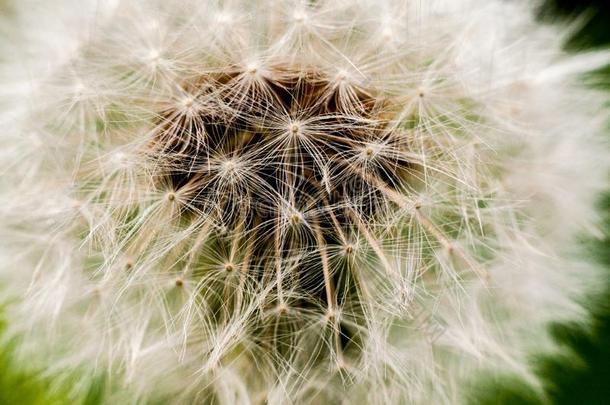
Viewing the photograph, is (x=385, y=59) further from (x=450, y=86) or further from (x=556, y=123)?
(x=556, y=123)

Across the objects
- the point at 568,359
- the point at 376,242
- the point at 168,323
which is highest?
the point at 376,242

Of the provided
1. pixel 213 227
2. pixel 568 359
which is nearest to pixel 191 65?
pixel 213 227

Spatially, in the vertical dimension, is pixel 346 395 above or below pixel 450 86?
below

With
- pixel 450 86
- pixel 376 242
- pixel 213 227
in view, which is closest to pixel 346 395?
pixel 376 242

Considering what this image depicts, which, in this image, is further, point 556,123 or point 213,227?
point 556,123

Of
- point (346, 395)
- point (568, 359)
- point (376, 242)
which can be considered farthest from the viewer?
point (568, 359)

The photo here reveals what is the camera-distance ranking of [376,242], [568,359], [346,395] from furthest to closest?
1. [568,359]
2. [346,395]
3. [376,242]
